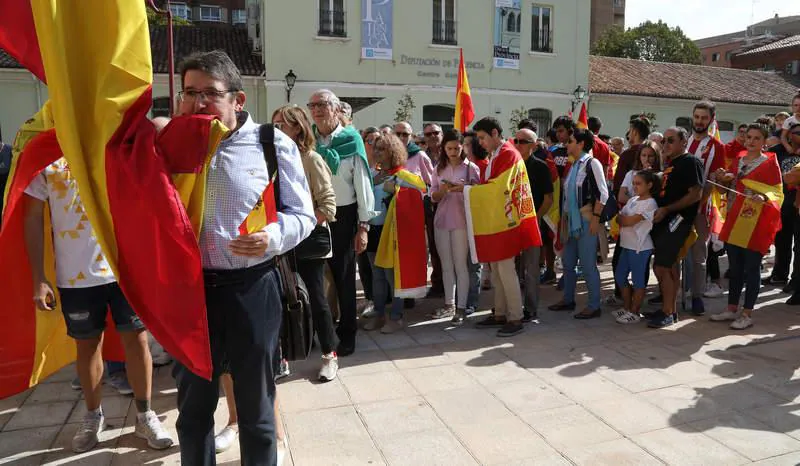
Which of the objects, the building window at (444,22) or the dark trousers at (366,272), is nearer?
the dark trousers at (366,272)

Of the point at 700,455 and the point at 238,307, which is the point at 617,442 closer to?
the point at 700,455

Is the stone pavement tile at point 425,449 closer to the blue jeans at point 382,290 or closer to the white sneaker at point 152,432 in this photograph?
A: the white sneaker at point 152,432

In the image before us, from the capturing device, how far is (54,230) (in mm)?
3158

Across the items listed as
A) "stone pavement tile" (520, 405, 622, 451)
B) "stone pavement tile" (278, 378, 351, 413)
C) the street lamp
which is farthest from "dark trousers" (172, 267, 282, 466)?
the street lamp

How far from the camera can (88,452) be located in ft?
10.5

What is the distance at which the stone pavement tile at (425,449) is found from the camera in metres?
3.08

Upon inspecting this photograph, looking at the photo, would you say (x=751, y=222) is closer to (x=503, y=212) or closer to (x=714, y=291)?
(x=714, y=291)

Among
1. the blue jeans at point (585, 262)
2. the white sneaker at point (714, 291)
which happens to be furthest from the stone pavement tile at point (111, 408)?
the white sneaker at point (714, 291)

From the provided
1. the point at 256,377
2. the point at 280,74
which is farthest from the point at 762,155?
the point at 280,74

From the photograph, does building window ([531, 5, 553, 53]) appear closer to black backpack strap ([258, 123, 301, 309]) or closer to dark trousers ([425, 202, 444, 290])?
dark trousers ([425, 202, 444, 290])

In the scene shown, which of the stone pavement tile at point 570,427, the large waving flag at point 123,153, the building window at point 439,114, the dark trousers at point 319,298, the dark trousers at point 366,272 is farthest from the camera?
the building window at point 439,114

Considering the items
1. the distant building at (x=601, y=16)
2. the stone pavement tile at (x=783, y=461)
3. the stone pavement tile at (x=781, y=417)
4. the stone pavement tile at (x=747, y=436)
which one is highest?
the distant building at (x=601, y=16)

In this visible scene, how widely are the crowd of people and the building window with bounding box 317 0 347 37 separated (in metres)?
12.5

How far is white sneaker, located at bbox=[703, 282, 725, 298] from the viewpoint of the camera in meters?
6.63
